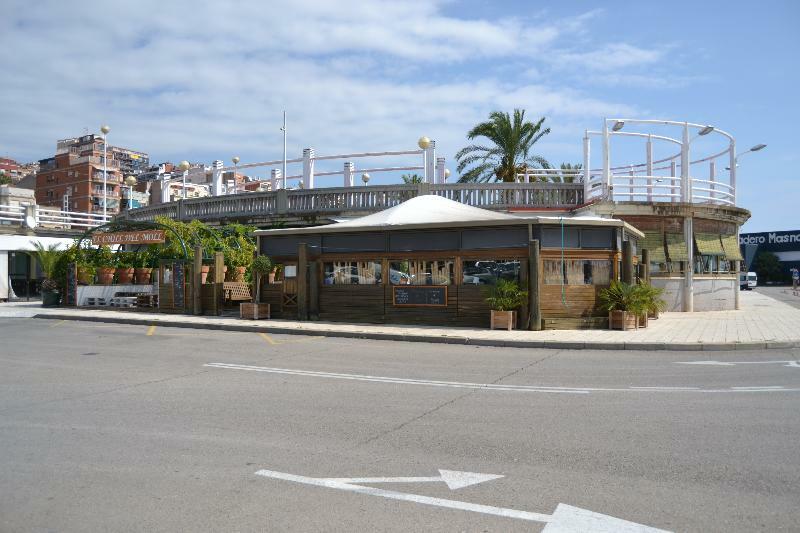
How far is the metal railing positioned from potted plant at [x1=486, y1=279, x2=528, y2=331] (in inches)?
278

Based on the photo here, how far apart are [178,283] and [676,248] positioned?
1939 cm

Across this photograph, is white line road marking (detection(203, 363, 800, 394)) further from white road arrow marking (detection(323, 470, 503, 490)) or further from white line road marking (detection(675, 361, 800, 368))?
white road arrow marking (detection(323, 470, 503, 490))

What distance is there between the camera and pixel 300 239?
70.3 ft

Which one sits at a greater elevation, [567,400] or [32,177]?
[32,177]

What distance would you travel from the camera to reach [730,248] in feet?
88.9

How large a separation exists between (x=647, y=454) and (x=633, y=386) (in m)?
4.00

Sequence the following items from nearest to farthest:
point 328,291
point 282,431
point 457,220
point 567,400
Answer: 1. point 282,431
2. point 567,400
3. point 457,220
4. point 328,291

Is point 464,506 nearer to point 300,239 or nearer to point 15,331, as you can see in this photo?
point 300,239

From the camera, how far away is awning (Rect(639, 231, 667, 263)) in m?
25.0

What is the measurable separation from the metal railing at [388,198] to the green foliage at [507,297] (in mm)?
7008

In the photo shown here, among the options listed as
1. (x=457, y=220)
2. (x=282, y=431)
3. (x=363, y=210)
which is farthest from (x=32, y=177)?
(x=282, y=431)

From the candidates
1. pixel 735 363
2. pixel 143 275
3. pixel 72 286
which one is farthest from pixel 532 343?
pixel 72 286

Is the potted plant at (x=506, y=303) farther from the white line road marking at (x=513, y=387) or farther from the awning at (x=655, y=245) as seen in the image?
the awning at (x=655, y=245)

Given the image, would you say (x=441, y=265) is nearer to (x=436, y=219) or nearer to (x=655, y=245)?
(x=436, y=219)
